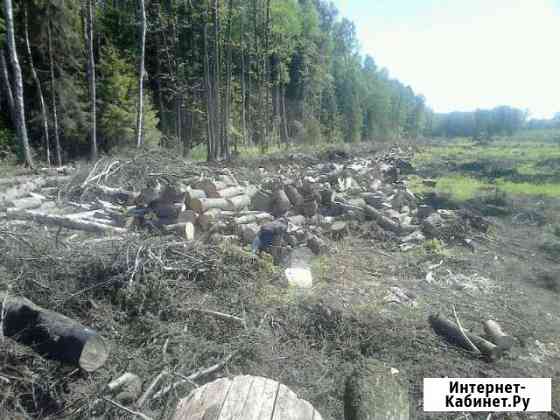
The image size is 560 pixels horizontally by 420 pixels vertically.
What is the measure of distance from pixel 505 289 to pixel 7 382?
698 cm

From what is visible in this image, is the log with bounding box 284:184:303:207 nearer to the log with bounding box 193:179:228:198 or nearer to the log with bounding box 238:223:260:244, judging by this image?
the log with bounding box 193:179:228:198

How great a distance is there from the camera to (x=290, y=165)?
17.0 metres

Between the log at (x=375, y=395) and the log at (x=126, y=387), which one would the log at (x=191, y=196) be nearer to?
the log at (x=126, y=387)

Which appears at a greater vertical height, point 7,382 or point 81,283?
point 81,283

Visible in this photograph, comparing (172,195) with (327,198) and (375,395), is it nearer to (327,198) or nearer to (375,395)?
Answer: (327,198)

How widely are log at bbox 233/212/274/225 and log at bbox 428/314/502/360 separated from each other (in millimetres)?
3892

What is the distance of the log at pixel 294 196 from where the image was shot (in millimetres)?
9297

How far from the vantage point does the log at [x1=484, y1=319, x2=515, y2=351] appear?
453 centimetres

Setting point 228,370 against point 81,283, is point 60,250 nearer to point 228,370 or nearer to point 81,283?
point 81,283

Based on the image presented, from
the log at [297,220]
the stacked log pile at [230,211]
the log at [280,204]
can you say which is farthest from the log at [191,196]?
the log at [297,220]

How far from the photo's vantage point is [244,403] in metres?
2.59

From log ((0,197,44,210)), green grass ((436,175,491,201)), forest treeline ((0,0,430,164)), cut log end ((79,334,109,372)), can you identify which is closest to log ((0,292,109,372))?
cut log end ((79,334,109,372))

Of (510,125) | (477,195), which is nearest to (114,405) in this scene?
(477,195)

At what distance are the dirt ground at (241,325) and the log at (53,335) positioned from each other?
11 cm
